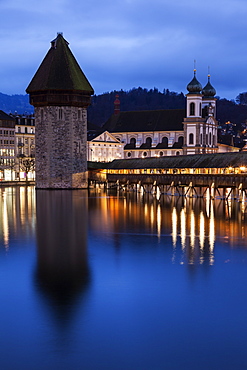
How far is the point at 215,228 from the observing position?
25.1m

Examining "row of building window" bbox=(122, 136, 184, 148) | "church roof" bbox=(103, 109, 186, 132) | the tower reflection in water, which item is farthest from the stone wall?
"church roof" bbox=(103, 109, 186, 132)

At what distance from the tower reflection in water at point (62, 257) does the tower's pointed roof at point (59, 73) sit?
30.5 m

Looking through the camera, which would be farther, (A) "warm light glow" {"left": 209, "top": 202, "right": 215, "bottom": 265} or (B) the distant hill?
(B) the distant hill

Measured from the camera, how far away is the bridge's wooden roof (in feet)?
164

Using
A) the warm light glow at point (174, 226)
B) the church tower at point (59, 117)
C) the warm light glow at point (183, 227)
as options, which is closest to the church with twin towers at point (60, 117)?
the church tower at point (59, 117)

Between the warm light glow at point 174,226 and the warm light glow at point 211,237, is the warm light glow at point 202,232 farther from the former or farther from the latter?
the warm light glow at point 174,226

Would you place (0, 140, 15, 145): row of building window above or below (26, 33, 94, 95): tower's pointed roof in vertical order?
below

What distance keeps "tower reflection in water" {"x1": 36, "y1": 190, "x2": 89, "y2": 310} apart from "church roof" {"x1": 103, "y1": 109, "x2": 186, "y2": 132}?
66.9m

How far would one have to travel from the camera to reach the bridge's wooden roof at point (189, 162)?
50.0 metres

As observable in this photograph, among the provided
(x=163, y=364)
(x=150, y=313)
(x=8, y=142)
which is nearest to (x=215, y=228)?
(x=150, y=313)

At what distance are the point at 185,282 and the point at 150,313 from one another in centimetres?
282

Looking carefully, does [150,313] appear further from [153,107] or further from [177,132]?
[153,107]

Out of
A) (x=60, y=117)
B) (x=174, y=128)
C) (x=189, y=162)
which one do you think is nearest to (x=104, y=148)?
(x=174, y=128)

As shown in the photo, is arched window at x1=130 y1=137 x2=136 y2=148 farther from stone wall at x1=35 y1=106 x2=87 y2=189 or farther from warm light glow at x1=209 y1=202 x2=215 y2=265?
warm light glow at x1=209 y1=202 x2=215 y2=265
